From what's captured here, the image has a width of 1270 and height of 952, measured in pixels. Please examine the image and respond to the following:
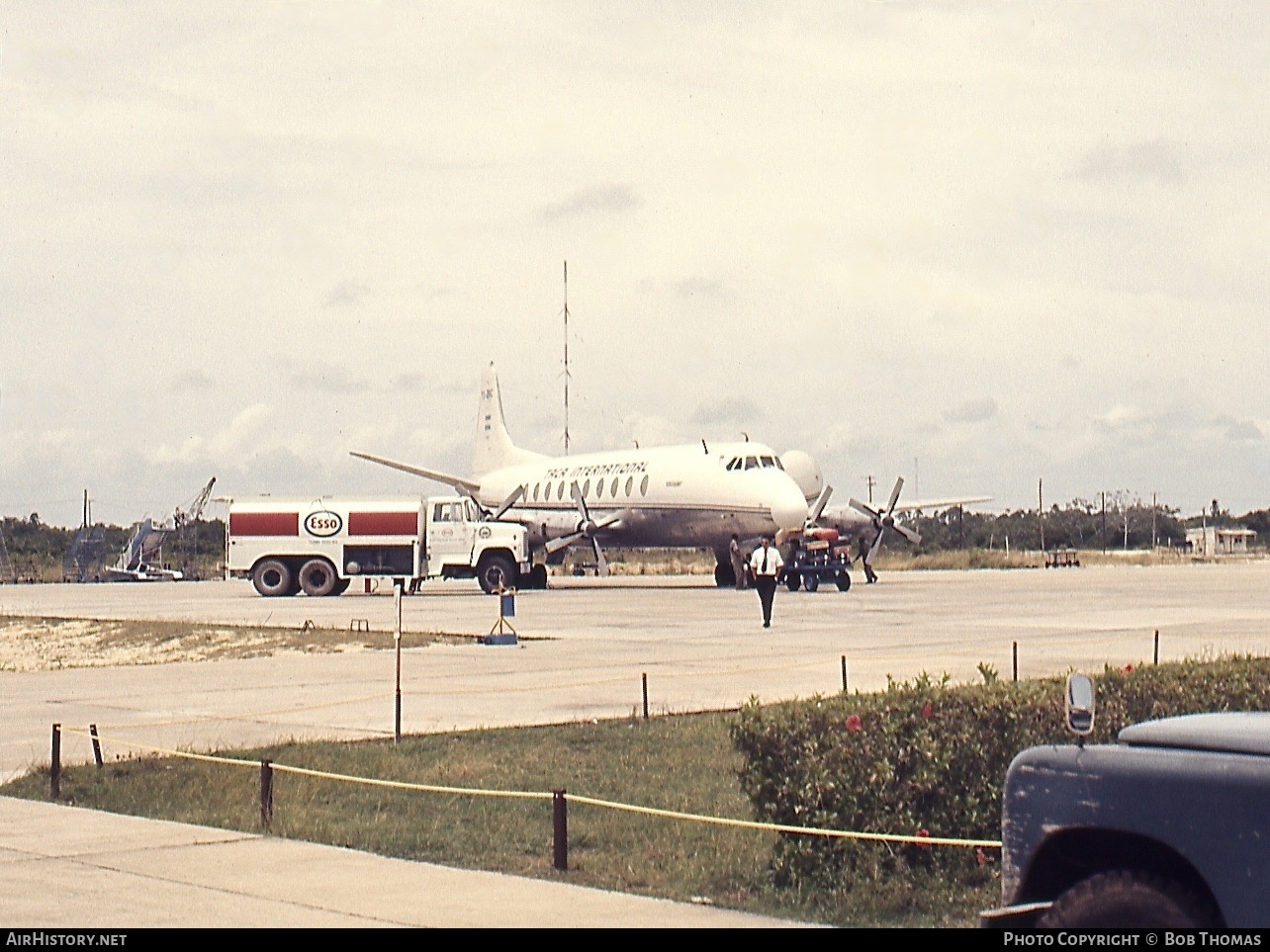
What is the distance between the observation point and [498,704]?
1984 centimetres

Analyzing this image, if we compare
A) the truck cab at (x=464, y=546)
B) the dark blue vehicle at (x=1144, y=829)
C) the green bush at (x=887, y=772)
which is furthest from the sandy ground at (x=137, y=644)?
the dark blue vehicle at (x=1144, y=829)

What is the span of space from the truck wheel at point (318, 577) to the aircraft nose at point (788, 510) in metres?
13.8

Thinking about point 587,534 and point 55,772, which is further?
point 587,534

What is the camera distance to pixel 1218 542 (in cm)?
16088

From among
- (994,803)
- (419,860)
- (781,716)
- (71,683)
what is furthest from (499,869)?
(71,683)

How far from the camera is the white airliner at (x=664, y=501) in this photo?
52.3 metres

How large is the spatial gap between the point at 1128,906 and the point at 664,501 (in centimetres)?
4931

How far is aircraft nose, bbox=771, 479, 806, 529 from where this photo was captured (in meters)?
50.9

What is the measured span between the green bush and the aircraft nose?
4100cm

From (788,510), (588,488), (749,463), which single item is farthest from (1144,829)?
(588,488)

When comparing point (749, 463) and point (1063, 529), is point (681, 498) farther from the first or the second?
point (1063, 529)

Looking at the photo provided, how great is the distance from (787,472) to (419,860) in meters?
46.3

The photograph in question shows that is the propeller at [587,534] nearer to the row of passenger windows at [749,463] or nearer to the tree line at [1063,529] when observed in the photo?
the row of passenger windows at [749,463]

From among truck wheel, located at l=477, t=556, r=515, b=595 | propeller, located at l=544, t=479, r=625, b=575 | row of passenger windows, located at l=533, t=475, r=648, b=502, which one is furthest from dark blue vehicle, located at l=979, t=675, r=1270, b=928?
propeller, located at l=544, t=479, r=625, b=575
